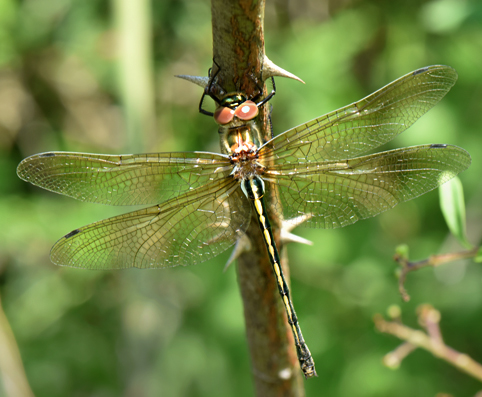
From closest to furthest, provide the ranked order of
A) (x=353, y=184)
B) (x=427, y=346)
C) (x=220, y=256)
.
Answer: (x=427, y=346), (x=353, y=184), (x=220, y=256)

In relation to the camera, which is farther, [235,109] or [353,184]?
[353,184]

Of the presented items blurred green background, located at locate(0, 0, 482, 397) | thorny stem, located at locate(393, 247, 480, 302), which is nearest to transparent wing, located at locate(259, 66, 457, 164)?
thorny stem, located at locate(393, 247, 480, 302)

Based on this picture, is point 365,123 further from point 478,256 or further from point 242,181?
point 478,256

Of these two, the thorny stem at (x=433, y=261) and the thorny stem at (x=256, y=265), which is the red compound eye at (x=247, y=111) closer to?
the thorny stem at (x=256, y=265)

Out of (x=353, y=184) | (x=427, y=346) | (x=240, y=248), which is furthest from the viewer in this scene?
(x=353, y=184)

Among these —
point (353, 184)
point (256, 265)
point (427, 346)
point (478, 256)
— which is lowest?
point (427, 346)

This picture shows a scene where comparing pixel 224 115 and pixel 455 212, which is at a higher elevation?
pixel 224 115

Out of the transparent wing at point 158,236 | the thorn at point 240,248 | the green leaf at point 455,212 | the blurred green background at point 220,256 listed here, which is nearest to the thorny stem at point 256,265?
the thorn at point 240,248

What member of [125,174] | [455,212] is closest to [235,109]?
[125,174]
